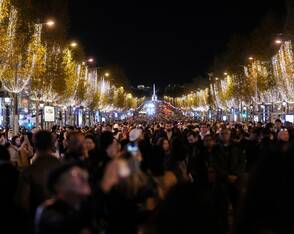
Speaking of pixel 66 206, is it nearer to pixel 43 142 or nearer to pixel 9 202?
pixel 9 202

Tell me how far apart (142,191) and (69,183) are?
5.48ft

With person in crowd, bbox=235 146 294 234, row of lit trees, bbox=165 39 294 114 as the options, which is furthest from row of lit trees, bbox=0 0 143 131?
person in crowd, bbox=235 146 294 234

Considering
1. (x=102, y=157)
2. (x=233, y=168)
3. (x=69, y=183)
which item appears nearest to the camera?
(x=69, y=183)

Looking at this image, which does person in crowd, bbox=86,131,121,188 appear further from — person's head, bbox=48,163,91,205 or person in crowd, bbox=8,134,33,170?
person in crowd, bbox=8,134,33,170

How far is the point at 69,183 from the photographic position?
16.0 feet

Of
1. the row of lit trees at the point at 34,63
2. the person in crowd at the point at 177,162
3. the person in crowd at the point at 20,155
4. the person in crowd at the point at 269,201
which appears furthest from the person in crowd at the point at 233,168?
the row of lit trees at the point at 34,63

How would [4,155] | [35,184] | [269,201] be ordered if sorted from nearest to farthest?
[269,201], [35,184], [4,155]

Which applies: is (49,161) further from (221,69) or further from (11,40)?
(221,69)

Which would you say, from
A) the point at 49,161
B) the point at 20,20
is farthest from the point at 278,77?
the point at 49,161

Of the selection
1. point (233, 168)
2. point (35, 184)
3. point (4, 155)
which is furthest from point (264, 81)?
point (35, 184)

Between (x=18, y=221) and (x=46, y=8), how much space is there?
43820 mm

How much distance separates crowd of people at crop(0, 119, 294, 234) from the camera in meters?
3.30

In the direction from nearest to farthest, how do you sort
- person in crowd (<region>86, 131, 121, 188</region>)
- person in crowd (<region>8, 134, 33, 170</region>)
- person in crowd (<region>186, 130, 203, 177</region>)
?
person in crowd (<region>86, 131, 121, 188</region>) < person in crowd (<region>186, 130, 203, 177</region>) < person in crowd (<region>8, 134, 33, 170</region>)

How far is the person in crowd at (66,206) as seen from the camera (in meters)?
4.54
